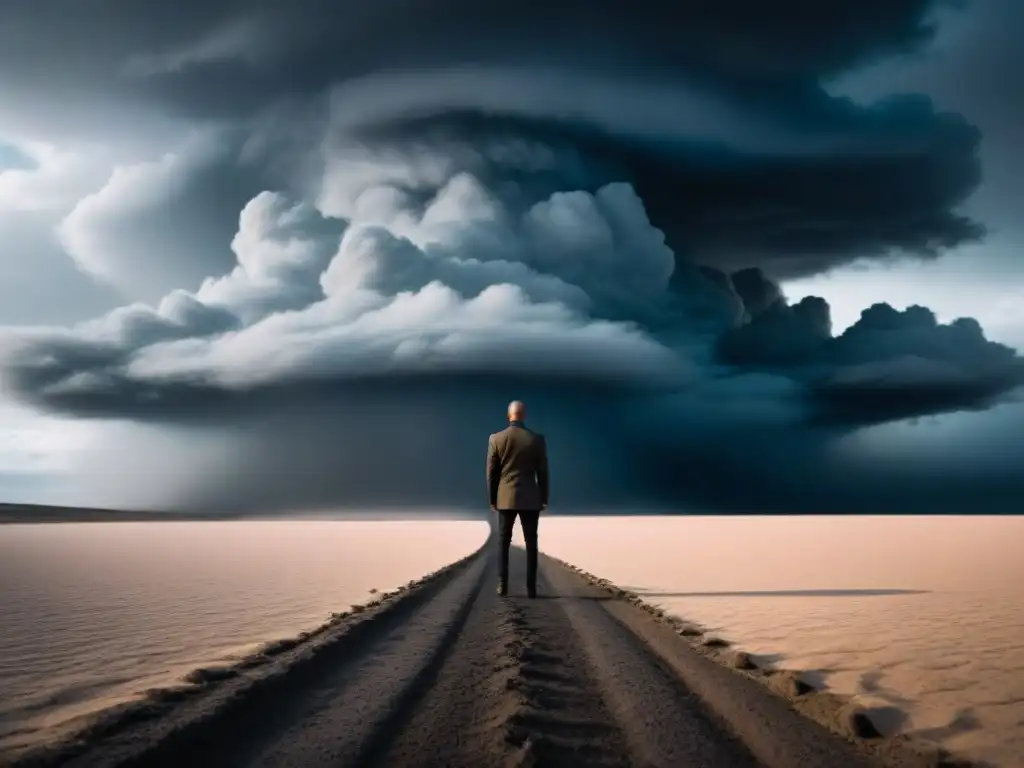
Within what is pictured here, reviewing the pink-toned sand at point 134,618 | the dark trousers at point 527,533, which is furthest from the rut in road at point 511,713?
the dark trousers at point 527,533

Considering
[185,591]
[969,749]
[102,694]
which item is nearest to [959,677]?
[969,749]

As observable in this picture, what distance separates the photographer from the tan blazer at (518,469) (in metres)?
12.2

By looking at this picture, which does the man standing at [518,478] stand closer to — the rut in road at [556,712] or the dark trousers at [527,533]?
the dark trousers at [527,533]

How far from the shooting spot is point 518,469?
12289mm

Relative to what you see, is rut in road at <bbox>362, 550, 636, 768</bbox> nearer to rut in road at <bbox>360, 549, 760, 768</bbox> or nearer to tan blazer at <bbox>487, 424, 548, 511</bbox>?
rut in road at <bbox>360, 549, 760, 768</bbox>

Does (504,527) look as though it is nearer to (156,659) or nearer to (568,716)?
(156,659)

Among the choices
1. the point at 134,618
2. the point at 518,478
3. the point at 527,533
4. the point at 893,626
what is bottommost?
the point at 134,618

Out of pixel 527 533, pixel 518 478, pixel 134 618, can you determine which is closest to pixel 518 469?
pixel 518 478

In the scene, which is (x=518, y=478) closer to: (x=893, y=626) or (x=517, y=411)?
(x=517, y=411)

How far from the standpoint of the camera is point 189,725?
16.9ft

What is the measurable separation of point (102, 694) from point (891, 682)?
6.66 meters

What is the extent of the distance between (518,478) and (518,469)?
14 centimetres

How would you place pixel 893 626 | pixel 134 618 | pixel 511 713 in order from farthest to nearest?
pixel 134 618 → pixel 893 626 → pixel 511 713

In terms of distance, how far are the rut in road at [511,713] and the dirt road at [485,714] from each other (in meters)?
0.01
